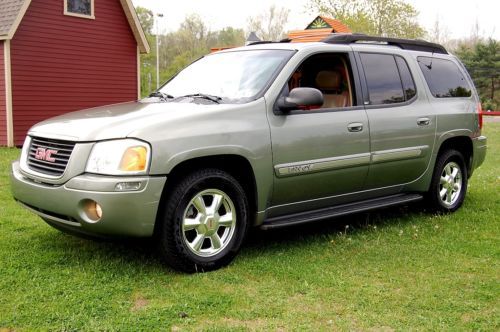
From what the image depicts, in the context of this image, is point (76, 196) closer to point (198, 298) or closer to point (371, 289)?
point (198, 298)

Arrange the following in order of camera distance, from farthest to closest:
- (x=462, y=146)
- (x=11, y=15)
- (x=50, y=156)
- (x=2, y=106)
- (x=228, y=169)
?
(x=2, y=106), (x=11, y=15), (x=462, y=146), (x=228, y=169), (x=50, y=156)

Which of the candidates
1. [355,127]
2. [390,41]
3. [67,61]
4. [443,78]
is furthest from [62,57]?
[355,127]

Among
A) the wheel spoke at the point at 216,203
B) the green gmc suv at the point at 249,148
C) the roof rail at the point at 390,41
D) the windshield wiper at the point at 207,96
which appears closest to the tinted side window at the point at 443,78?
the green gmc suv at the point at 249,148

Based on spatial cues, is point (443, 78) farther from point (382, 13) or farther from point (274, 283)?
point (382, 13)

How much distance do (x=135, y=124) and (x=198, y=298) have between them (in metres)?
1.29

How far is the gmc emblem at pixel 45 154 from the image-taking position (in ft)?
13.6

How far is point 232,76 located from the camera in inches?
198

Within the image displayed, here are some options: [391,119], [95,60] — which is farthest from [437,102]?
[95,60]

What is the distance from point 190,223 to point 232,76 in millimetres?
1511

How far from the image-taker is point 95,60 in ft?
56.5

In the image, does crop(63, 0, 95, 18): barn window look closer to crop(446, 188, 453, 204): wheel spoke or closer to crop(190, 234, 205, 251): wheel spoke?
crop(446, 188, 453, 204): wheel spoke

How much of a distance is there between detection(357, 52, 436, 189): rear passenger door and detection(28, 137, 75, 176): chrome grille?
2.72 m

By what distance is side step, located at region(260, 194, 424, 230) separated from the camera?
4.69 m

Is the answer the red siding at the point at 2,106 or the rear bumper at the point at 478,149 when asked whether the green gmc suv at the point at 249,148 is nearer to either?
the rear bumper at the point at 478,149
